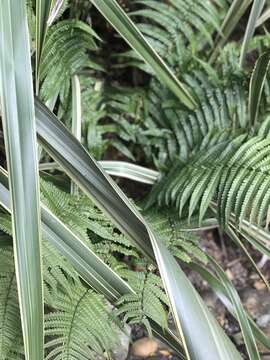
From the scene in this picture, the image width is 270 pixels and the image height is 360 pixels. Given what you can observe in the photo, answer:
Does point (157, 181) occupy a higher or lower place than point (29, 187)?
higher

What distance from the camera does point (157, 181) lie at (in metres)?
1.54

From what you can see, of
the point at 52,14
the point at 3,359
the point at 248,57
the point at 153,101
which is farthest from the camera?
the point at 248,57

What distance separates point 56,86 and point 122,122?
11.3 inches

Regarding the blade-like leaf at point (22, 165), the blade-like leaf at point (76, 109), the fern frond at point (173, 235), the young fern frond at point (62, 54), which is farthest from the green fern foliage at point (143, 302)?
the young fern frond at point (62, 54)

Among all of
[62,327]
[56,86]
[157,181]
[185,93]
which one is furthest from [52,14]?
[62,327]

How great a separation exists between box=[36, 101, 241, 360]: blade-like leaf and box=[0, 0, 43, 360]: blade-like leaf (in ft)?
0.46

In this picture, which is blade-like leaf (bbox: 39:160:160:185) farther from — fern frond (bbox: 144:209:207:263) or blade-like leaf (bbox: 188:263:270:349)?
blade-like leaf (bbox: 188:263:270:349)

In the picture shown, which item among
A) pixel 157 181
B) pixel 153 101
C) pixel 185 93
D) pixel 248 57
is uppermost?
pixel 248 57

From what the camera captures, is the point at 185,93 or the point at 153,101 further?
the point at 153,101

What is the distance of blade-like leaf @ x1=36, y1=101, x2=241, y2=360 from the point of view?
0.99m

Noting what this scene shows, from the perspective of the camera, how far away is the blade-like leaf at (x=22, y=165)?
96 cm

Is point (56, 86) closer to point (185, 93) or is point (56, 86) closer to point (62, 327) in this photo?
point (185, 93)

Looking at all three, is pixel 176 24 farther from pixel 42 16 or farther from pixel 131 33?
pixel 42 16

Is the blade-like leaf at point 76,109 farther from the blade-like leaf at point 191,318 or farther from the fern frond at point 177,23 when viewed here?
the blade-like leaf at point 191,318
